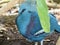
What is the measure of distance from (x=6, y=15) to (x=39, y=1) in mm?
543

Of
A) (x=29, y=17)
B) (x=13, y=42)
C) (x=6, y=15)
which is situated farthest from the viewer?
(x=13, y=42)

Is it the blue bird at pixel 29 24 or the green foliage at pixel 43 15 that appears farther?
the blue bird at pixel 29 24

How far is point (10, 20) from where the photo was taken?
774mm

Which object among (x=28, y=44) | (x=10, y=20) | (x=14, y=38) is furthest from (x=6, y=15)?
(x=28, y=44)

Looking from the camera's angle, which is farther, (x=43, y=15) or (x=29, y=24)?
(x=29, y=24)

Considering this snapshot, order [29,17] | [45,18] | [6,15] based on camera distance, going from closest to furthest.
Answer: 1. [45,18]
2. [29,17]
3. [6,15]

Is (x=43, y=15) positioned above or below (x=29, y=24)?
above

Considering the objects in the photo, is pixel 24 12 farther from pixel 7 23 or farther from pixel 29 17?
pixel 7 23

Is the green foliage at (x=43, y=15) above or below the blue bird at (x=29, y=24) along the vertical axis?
above

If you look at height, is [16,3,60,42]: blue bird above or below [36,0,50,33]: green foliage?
below

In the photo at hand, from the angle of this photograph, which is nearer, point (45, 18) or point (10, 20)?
point (45, 18)

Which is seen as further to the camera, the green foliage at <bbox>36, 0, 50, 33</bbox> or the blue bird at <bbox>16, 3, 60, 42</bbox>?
the blue bird at <bbox>16, 3, 60, 42</bbox>

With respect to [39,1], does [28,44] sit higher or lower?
lower

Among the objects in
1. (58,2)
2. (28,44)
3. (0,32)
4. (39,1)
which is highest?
(39,1)
